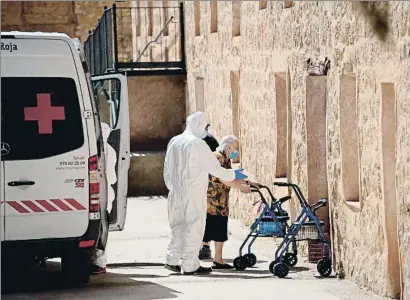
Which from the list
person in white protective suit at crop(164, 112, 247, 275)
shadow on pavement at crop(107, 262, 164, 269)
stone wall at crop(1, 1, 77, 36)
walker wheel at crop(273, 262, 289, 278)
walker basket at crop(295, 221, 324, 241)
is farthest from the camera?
stone wall at crop(1, 1, 77, 36)

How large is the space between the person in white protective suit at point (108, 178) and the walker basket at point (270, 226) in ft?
5.05

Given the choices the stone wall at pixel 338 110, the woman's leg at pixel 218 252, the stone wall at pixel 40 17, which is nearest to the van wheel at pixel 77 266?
the woman's leg at pixel 218 252

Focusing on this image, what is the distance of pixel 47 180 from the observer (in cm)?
1127

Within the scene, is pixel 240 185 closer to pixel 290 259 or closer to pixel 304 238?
pixel 304 238

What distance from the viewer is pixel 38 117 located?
11211 millimetres

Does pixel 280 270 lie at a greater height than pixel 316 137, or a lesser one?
lesser

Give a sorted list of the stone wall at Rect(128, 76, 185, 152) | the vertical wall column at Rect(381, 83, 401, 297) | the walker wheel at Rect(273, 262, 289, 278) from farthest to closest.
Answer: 1. the stone wall at Rect(128, 76, 185, 152)
2. the walker wheel at Rect(273, 262, 289, 278)
3. the vertical wall column at Rect(381, 83, 401, 297)

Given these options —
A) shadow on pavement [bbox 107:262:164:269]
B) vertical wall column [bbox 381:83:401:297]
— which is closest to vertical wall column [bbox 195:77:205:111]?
shadow on pavement [bbox 107:262:164:269]

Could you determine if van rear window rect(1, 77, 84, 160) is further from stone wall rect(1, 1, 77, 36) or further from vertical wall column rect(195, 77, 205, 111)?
stone wall rect(1, 1, 77, 36)

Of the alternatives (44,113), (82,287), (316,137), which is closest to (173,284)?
(82,287)

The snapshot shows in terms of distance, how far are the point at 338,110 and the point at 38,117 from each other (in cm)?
301

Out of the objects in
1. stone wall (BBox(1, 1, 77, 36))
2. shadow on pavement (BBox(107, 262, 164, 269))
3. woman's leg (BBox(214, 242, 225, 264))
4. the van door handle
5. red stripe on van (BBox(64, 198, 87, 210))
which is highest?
stone wall (BBox(1, 1, 77, 36))

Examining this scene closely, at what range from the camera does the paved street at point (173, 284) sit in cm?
1129

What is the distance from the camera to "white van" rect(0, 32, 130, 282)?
11.2 meters
